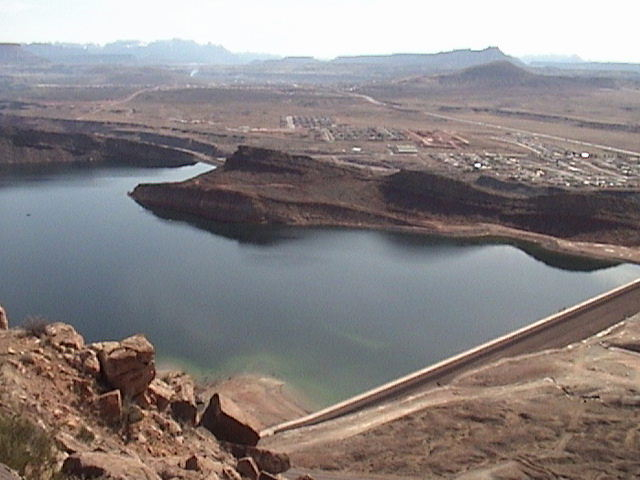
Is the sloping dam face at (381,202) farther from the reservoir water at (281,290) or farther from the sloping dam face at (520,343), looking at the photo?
the sloping dam face at (520,343)

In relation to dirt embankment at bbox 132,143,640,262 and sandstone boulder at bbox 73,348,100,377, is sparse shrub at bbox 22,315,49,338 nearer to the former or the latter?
sandstone boulder at bbox 73,348,100,377

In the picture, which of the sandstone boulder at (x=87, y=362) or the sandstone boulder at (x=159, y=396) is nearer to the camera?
the sandstone boulder at (x=87, y=362)

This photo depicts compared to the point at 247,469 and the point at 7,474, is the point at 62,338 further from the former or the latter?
the point at 7,474

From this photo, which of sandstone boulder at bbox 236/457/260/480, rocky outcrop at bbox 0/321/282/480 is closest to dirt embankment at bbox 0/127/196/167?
rocky outcrop at bbox 0/321/282/480

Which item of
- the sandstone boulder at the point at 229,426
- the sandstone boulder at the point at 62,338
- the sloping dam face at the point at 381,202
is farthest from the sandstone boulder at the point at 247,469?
the sloping dam face at the point at 381,202

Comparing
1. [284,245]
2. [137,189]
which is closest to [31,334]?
[284,245]

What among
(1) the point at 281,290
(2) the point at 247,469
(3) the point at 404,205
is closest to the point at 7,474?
(2) the point at 247,469
